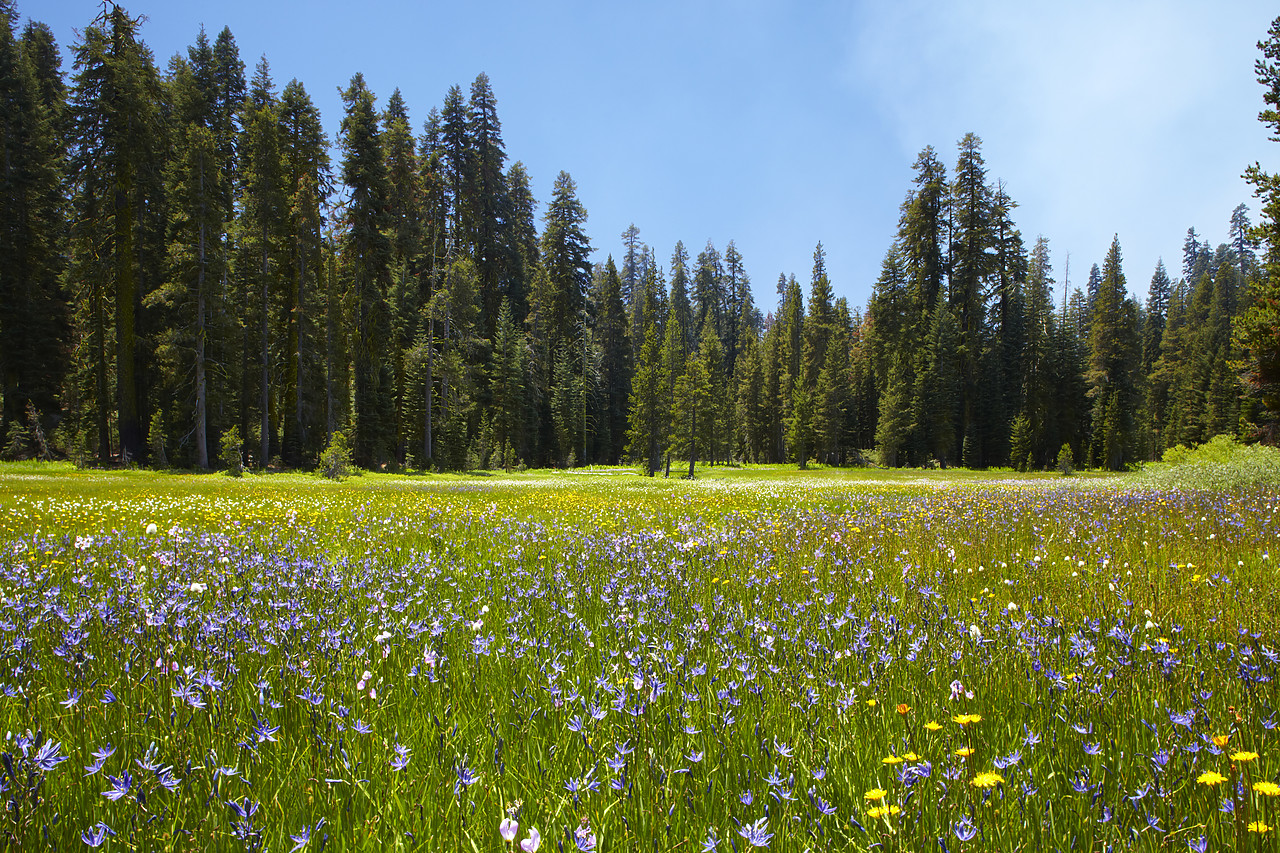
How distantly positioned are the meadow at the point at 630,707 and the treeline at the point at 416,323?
26545 mm

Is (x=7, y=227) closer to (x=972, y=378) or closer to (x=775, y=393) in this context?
(x=775, y=393)

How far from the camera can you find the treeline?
27.2 meters

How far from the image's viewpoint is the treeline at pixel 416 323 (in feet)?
89.1

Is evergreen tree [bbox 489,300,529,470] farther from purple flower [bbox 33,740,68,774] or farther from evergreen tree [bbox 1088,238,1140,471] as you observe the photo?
evergreen tree [bbox 1088,238,1140,471]

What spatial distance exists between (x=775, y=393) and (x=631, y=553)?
2447 inches

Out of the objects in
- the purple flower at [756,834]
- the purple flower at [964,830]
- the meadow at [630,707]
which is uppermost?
the purple flower at [756,834]

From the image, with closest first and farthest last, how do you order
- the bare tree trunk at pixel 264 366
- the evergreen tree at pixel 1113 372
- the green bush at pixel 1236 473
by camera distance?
the green bush at pixel 1236 473
the bare tree trunk at pixel 264 366
the evergreen tree at pixel 1113 372

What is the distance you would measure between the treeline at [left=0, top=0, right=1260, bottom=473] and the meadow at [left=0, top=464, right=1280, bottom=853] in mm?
26545

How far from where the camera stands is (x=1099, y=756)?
2182 millimetres

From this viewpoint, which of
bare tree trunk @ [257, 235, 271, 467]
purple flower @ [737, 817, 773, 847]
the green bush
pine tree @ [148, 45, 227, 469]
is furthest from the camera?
bare tree trunk @ [257, 235, 271, 467]

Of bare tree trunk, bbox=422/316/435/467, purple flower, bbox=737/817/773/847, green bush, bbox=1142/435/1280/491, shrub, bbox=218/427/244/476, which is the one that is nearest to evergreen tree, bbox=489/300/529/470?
bare tree trunk, bbox=422/316/435/467

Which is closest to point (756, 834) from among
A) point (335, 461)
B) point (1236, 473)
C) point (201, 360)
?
point (1236, 473)

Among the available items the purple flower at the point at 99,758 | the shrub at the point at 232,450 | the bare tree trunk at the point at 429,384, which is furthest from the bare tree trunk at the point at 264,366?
the purple flower at the point at 99,758

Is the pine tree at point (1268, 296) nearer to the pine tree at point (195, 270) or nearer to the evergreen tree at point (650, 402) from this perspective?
the evergreen tree at point (650, 402)
